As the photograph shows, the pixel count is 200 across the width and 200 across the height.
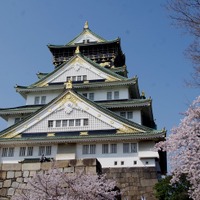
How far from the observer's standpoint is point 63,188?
1040cm

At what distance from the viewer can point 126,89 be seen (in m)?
30.3

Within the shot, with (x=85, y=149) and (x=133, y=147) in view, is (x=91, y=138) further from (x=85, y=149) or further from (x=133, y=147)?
(x=133, y=147)

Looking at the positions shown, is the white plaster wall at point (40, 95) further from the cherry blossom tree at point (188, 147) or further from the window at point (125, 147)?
the cherry blossom tree at point (188, 147)

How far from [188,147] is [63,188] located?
4423 mm

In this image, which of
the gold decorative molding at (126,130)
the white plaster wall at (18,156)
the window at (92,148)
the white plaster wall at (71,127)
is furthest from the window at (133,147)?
the white plaster wall at (18,156)

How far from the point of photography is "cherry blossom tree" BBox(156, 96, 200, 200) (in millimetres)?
10852

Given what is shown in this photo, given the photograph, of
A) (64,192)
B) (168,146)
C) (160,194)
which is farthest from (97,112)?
(64,192)

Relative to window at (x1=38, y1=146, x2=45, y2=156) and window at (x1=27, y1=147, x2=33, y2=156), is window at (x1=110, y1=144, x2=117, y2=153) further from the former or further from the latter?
window at (x1=27, y1=147, x2=33, y2=156)

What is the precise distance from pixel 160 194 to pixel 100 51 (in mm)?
24615

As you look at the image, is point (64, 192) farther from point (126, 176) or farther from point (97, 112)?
point (97, 112)

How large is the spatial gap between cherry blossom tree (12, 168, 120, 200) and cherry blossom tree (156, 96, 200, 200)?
2.61 meters

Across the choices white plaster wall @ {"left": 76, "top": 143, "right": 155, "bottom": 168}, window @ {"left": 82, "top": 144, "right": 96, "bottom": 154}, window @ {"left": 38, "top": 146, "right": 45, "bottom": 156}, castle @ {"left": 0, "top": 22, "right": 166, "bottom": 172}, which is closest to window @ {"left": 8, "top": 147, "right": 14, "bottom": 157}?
castle @ {"left": 0, "top": 22, "right": 166, "bottom": 172}

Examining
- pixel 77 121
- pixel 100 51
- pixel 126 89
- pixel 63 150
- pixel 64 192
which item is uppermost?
pixel 100 51

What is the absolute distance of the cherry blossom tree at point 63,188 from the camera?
10125 mm
